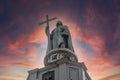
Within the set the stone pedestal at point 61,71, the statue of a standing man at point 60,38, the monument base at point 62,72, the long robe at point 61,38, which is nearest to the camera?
the monument base at point 62,72

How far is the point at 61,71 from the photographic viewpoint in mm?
34156

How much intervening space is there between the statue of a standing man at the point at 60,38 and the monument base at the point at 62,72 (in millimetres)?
5158

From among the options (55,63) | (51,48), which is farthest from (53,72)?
(51,48)

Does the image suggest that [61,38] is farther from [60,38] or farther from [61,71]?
[61,71]

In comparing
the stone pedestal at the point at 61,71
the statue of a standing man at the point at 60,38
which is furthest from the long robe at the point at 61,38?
the stone pedestal at the point at 61,71

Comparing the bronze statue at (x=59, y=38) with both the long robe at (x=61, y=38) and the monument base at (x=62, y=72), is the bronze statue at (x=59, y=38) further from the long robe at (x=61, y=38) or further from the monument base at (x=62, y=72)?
the monument base at (x=62, y=72)

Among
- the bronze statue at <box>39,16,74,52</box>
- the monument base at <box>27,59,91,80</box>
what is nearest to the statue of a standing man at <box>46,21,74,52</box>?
the bronze statue at <box>39,16,74,52</box>

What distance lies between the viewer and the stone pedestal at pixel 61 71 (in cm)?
3412

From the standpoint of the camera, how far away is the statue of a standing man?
133 ft

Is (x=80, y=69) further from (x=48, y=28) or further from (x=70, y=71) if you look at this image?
(x=48, y=28)

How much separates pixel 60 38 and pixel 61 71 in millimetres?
8017

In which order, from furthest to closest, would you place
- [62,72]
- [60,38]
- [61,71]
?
1. [60,38]
2. [61,71]
3. [62,72]

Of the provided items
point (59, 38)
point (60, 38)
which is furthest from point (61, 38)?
point (59, 38)

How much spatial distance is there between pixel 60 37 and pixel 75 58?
4150 millimetres
